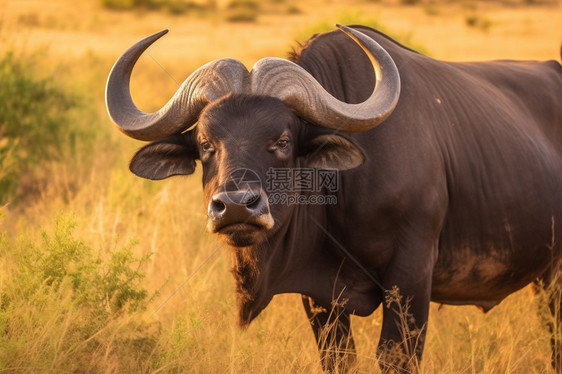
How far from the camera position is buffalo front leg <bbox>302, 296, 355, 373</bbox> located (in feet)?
16.8

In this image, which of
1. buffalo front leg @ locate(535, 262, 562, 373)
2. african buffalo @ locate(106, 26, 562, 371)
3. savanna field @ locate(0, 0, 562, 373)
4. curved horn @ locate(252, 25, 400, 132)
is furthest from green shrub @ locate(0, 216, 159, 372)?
buffalo front leg @ locate(535, 262, 562, 373)

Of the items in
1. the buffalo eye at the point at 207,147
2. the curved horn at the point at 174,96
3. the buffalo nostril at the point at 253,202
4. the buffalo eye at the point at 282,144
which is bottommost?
the buffalo nostril at the point at 253,202

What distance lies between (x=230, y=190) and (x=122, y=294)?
1372 mm

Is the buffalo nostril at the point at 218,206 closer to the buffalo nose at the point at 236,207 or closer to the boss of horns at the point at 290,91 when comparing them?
the buffalo nose at the point at 236,207

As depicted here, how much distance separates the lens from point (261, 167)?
420 cm

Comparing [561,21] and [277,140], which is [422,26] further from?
[277,140]

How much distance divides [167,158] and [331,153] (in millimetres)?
1044

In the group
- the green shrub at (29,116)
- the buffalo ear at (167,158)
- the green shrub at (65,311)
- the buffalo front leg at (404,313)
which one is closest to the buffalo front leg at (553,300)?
the buffalo front leg at (404,313)

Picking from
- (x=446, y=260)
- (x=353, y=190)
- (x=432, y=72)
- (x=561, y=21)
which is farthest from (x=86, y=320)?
(x=561, y=21)

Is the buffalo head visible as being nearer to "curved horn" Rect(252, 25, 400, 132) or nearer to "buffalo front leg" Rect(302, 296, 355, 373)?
"curved horn" Rect(252, 25, 400, 132)

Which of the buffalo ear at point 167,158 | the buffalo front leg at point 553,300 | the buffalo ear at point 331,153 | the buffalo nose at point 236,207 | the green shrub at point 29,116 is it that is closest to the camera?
the buffalo nose at point 236,207

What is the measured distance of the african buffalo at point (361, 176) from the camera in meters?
4.34

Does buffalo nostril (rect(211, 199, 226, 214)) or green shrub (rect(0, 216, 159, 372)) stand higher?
buffalo nostril (rect(211, 199, 226, 214))

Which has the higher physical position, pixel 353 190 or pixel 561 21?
pixel 561 21
